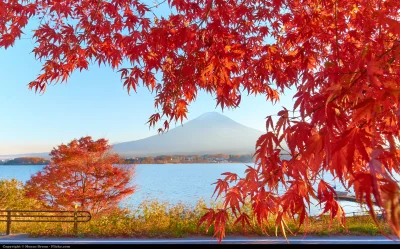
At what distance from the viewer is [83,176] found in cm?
544

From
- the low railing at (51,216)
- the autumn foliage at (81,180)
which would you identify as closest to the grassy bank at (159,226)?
the low railing at (51,216)

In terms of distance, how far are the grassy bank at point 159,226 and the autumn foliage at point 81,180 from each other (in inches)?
37.6

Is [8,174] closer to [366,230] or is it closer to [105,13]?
[105,13]

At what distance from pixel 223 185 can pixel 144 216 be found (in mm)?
3058

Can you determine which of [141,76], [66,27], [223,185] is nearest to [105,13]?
[66,27]

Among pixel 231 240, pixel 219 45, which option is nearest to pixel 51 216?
pixel 231 240

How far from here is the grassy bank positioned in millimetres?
3455

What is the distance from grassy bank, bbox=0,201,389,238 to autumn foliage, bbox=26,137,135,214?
96 centimetres

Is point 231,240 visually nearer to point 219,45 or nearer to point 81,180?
point 219,45

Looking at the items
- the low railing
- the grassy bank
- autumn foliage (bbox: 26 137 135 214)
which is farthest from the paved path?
autumn foliage (bbox: 26 137 135 214)

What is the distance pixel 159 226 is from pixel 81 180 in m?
2.27

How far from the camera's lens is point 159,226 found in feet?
12.3

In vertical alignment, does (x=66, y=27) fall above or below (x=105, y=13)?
below

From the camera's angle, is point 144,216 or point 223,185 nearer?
point 223,185
